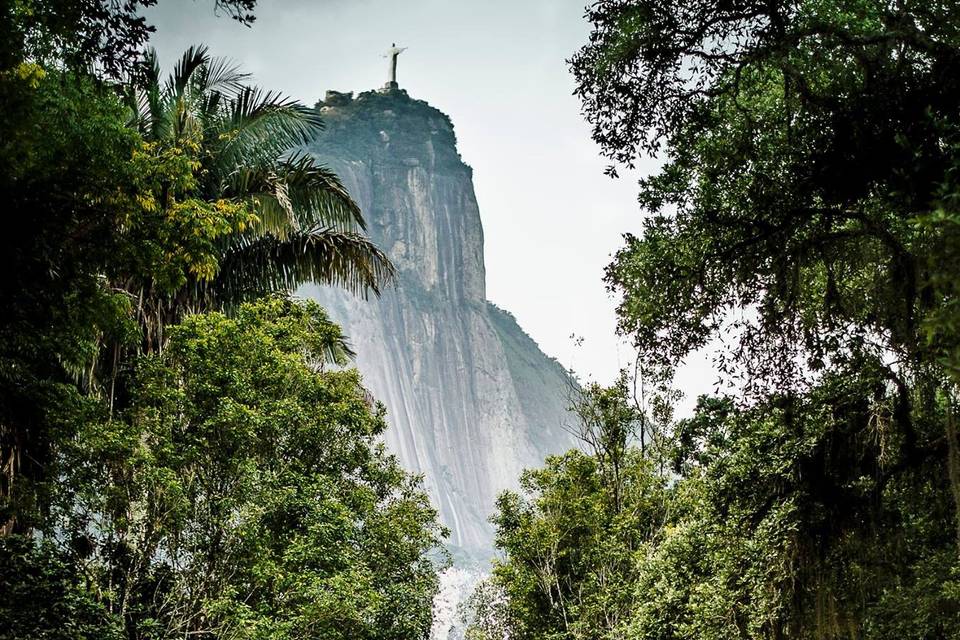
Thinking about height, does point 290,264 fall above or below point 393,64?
below

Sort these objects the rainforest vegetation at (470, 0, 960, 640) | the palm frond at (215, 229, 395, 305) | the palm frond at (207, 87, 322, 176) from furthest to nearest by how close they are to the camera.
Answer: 1. the palm frond at (215, 229, 395, 305)
2. the palm frond at (207, 87, 322, 176)
3. the rainforest vegetation at (470, 0, 960, 640)

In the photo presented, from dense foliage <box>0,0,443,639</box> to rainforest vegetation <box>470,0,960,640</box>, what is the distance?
9.86 feet

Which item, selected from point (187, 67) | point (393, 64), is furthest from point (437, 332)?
point (187, 67)

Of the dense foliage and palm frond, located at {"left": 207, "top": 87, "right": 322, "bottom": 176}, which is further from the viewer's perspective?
palm frond, located at {"left": 207, "top": 87, "right": 322, "bottom": 176}

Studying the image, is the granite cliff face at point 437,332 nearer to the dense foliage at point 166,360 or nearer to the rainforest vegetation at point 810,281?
the dense foliage at point 166,360

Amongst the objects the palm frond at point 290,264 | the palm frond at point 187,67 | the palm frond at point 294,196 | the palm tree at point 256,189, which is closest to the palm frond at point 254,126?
the palm tree at point 256,189

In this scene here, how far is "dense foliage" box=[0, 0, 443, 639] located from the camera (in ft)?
22.3

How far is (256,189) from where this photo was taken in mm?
12609

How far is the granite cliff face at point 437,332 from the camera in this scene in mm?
106375

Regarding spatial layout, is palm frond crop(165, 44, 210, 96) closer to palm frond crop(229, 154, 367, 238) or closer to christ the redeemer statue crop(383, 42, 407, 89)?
palm frond crop(229, 154, 367, 238)

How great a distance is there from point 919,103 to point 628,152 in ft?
6.03

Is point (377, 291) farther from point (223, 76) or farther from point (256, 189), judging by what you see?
point (223, 76)

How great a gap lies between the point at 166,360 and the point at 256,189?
2.92 metres

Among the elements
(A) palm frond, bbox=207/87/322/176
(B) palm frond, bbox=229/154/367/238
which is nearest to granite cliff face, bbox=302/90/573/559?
(B) palm frond, bbox=229/154/367/238
